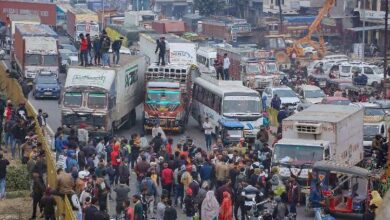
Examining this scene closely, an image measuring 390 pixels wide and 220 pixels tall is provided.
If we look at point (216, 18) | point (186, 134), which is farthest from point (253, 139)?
point (216, 18)

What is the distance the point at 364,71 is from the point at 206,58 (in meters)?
9.00

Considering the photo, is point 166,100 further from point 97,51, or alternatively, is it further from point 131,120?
point 97,51

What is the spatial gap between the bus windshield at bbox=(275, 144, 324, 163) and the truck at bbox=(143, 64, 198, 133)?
12633mm

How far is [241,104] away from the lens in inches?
1772

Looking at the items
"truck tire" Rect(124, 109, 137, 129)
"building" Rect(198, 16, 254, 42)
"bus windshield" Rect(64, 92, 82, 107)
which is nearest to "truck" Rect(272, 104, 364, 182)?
"bus windshield" Rect(64, 92, 82, 107)

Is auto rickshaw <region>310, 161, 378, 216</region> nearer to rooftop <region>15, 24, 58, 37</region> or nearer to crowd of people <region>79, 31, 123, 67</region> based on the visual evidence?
crowd of people <region>79, 31, 123, 67</region>

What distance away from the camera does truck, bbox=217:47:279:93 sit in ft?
200

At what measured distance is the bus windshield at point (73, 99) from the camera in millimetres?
43500

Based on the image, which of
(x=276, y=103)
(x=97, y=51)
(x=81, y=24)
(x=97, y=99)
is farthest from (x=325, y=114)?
(x=81, y=24)

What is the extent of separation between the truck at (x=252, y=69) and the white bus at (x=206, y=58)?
5.40 ft

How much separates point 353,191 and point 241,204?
353cm

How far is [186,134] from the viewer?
47.1 metres

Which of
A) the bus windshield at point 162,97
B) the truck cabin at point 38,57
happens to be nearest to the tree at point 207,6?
the truck cabin at point 38,57

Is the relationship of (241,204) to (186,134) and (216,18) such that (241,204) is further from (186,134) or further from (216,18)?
(216,18)
